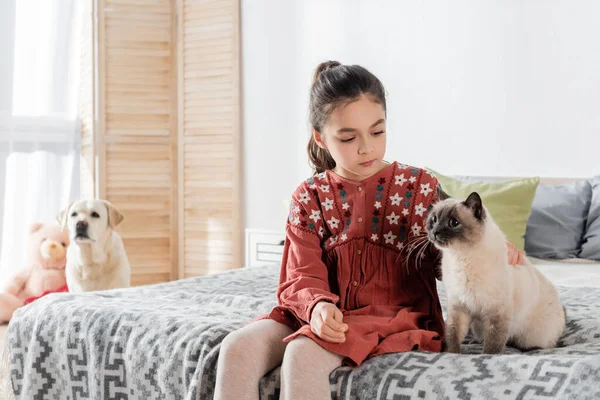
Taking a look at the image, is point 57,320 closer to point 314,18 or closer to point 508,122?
point 508,122

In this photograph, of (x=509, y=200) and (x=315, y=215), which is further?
(x=509, y=200)

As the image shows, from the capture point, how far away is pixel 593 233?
3.04 metres

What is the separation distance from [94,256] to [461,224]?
6.83 feet

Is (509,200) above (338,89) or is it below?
below

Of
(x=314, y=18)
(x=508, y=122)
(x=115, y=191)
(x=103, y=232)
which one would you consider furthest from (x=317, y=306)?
(x=115, y=191)

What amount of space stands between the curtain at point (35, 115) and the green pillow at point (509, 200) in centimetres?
260

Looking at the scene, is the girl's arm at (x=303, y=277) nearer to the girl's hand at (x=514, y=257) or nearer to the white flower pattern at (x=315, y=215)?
the white flower pattern at (x=315, y=215)

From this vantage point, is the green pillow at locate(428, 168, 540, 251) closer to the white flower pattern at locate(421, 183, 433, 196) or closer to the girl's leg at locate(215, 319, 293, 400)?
the white flower pattern at locate(421, 183, 433, 196)

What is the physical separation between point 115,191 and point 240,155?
2.57 feet

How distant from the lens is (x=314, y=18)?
436 cm

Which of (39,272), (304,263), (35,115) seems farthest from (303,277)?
(35,115)

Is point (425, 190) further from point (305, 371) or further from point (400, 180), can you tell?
point (305, 371)

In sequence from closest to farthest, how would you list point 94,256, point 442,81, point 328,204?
point 328,204 < point 94,256 < point 442,81

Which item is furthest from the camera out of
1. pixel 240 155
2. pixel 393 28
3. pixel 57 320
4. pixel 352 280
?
pixel 240 155
